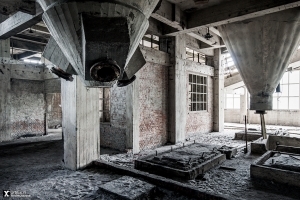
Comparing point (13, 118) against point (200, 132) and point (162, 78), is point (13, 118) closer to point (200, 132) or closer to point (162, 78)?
point (162, 78)

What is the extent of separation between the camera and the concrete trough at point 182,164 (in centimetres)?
448

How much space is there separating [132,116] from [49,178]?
9.70 ft

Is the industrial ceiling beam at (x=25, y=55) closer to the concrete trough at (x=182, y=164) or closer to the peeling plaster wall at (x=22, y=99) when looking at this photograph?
the peeling plaster wall at (x=22, y=99)

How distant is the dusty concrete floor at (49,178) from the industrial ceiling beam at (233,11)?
4812 mm

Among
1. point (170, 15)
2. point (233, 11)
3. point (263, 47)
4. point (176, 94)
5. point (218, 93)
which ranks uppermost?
point (170, 15)

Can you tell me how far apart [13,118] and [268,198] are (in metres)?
10.2

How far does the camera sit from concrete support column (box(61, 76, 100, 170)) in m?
4.68

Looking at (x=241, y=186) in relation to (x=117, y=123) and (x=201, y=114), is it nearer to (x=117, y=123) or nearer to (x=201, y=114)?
(x=117, y=123)

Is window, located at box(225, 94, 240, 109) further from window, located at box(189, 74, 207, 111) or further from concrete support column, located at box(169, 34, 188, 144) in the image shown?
concrete support column, located at box(169, 34, 188, 144)

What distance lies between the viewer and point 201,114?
1059 centimetres

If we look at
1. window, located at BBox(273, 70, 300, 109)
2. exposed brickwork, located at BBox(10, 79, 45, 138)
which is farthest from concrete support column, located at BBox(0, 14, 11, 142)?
window, located at BBox(273, 70, 300, 109)

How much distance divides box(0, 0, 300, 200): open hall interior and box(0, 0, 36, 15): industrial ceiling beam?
0.07 feet

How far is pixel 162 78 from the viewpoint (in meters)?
7.98

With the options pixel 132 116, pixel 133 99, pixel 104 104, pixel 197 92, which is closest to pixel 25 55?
pixel 104 104
